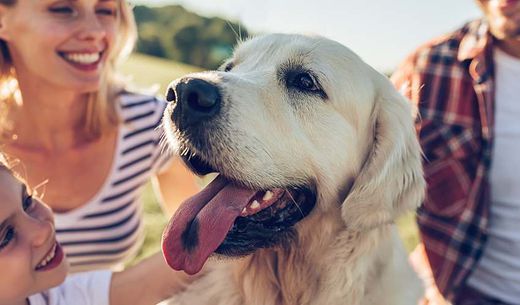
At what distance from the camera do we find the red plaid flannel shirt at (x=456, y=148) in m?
2.97

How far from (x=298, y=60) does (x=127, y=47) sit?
64.8 inches

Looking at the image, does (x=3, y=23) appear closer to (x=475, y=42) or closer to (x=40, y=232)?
(x=40, y=232)

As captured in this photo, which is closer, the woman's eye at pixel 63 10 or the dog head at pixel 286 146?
the dog head at pixel 286 146

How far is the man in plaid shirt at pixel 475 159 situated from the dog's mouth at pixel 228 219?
105 centimetres

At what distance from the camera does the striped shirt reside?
3250 millimetres

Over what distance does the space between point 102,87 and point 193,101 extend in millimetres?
1501

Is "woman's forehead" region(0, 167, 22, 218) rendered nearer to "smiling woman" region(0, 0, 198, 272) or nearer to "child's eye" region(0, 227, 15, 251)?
"child's eye" region(0, 227, 15, 251)

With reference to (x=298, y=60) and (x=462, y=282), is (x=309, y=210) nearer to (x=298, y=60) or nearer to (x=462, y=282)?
(x=298, y=60)

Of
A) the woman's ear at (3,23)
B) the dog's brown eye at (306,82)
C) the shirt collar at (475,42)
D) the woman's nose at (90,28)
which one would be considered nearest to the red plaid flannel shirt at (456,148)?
the shirt collar at (475,42)

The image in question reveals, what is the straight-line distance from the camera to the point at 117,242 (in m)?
3.39

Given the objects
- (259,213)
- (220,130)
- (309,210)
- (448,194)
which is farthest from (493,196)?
(220,130)

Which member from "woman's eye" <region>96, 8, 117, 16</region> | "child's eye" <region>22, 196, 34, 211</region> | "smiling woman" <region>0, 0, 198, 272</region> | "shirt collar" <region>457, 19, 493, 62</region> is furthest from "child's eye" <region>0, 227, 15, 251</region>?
"shirt collar" <region>457, 19, 493, 62</region>

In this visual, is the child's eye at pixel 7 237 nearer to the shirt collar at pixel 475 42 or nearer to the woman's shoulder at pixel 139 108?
the woman's shoulder at pixel 139 108

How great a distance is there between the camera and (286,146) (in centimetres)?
221
